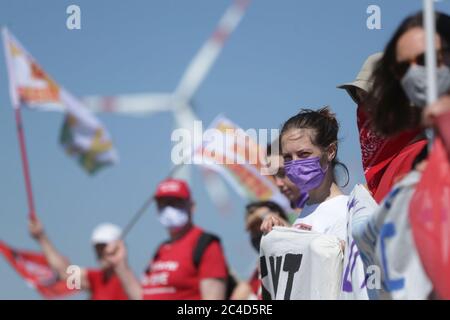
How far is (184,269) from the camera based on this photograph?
6398 mm

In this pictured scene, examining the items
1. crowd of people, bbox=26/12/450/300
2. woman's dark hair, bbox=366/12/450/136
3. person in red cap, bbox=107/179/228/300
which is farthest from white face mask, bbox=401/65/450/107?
person in red cap, bbox=107/179/228/300

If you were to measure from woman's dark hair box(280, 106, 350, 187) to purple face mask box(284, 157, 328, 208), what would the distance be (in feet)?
0.34

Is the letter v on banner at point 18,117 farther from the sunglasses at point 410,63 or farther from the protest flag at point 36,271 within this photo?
the sunglasses at point 410,63

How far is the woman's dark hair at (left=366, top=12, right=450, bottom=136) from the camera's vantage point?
330cm

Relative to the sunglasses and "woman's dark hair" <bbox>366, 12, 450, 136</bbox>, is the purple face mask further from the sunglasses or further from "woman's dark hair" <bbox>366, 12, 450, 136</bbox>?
the sunglasses

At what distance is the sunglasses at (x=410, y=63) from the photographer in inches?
124

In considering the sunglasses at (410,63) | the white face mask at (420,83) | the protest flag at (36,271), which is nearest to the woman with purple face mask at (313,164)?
the sunglasses at (410,63)

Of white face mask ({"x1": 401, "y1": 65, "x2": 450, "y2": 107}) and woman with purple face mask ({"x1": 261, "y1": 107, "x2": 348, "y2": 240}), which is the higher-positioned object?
white face mask ({"x1": 401, "y1": 65, "x2": 450, "y2": 107})

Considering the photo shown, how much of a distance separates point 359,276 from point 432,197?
1.09m

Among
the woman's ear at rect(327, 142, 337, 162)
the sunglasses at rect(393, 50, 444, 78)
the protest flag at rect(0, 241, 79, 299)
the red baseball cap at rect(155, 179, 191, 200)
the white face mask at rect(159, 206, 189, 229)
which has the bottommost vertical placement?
the protest flag at rect(0, 241, 79, 299)

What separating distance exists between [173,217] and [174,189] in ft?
1.18

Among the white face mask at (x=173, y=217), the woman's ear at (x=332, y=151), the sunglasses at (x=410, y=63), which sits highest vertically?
the sunglasses at (x=410, y=63)

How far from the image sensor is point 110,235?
7762 millimetres
